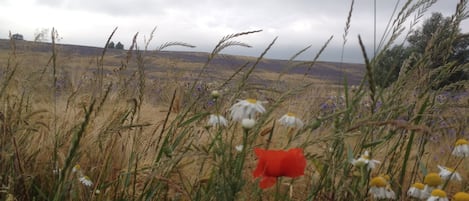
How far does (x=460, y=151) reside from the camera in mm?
1610

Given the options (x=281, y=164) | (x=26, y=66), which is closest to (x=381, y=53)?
(x=281, y=164)

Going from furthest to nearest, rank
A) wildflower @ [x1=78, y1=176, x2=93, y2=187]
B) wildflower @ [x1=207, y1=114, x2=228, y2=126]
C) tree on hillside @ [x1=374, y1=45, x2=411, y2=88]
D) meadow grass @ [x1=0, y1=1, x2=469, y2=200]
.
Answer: wildflower @ [x1=78, y1=176, x2=93, y2=187], tree on hillside @ [x1=374, y1=45, x2=411, y2=88], wildflower @ [x1=207, y1=114, x2=228, y2=126], meadow grass @ [x1=0, y1=1, x2=469, y2=200]

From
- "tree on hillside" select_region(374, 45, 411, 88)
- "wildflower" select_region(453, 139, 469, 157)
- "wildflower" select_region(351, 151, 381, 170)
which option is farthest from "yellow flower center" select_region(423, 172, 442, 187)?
"wildflower" select_region(453, 139, 469, 157)

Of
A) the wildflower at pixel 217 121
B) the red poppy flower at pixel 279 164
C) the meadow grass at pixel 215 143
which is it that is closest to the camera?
the red poppy flower at pixel 279 164

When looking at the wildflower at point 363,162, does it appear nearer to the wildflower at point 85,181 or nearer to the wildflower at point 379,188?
the wildflower at point 379,188

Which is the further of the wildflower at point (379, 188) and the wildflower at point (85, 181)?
the wildflower at point (85, 181)

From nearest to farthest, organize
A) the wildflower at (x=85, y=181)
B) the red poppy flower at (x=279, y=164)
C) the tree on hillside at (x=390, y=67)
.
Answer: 1. the red poppy flower at (x=279, y=164)
2. the tree on hillside at (x=390, y=67)
3. the wildflower at (x=85, y=181)

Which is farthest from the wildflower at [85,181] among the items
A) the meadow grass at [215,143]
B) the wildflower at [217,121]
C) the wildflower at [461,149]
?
the wildflower at [461,149]

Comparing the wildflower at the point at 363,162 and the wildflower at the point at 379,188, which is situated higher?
the wildflower at the point at 363,162

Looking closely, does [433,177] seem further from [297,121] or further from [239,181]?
[239,181]

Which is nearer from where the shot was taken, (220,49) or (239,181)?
(239,181)

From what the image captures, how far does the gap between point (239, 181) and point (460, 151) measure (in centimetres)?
102

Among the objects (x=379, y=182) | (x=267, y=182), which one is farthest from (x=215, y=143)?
(x=379, y=182)

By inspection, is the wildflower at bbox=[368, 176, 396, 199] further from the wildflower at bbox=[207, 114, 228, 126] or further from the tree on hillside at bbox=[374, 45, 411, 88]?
the wildflower at bbox=[207, 114, 228, 126]
